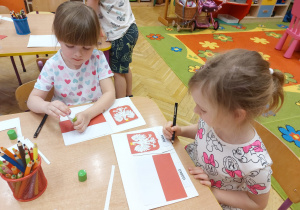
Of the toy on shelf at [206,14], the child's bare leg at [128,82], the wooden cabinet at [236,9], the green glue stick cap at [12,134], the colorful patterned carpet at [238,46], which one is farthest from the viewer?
the wooden cabinet at [236,9]

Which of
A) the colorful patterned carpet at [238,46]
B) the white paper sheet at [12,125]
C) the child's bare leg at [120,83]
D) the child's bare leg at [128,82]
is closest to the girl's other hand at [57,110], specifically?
the white paper sheet at [12,125]

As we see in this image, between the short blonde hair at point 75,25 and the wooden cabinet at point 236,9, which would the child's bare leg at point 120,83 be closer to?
the short blonde hair at point 75,25

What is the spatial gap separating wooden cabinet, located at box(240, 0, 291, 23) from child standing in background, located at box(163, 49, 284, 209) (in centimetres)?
457

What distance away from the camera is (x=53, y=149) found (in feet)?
2.45

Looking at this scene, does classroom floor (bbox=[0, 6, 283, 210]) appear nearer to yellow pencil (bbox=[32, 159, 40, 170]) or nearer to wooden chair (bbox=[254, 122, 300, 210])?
wooden chair (bbox=[254, 122, 300, 210])

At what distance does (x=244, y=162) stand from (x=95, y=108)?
624 mm

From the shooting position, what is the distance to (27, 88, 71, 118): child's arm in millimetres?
826

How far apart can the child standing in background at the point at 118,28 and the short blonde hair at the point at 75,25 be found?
0.60 m

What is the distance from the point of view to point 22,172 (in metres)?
0.54

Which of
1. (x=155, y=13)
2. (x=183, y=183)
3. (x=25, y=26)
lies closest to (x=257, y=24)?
(x=155, y=13)

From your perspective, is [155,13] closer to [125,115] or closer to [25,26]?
[25,26]

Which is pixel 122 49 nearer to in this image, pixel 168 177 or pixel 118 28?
pixel 118 28

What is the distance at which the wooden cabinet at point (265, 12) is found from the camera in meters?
4.45

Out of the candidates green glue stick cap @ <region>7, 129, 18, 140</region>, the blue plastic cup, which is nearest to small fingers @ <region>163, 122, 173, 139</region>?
green glue stick cap @ <region>7, 129, 18, 140</region>
